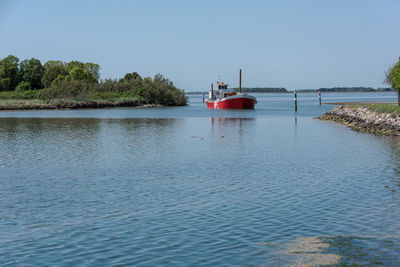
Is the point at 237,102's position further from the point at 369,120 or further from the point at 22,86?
the point at 22,86

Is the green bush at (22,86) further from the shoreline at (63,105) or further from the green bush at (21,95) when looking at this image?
the shoreline at (63,105)

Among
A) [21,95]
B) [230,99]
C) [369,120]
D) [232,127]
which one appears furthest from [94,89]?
[369,120]

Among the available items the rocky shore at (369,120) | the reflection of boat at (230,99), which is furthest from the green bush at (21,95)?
the rocky shore at (369,120)

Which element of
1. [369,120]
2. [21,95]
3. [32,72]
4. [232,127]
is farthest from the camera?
[32,72]

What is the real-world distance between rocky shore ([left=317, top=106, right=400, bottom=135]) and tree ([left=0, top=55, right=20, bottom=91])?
118 m

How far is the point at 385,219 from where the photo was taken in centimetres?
1373

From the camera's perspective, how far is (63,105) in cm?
11069

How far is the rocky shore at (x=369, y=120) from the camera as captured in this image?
42406mm

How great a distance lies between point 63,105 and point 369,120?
79.4 m

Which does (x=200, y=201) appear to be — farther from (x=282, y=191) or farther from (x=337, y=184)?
(x=337, y=184)

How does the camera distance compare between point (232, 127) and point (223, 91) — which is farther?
point (223, 91)

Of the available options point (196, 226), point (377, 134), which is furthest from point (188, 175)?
point (377, 134)

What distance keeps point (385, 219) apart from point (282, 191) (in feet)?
15.6

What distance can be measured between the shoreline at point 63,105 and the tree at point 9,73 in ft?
144
